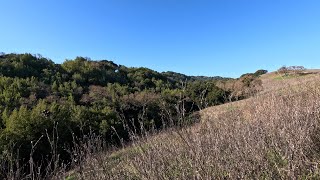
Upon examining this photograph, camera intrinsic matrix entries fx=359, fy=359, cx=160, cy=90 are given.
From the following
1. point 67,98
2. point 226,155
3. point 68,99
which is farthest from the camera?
point 67,98

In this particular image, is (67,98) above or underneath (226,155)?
above

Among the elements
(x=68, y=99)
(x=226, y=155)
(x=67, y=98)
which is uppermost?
(x=67, y=98)

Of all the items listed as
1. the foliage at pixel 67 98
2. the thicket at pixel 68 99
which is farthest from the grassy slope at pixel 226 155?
the foliage at pixel 67 98

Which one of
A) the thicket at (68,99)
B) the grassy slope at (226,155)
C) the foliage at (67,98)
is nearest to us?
the grassy slope at (226,155)

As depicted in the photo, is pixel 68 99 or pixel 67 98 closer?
pixel 68 99

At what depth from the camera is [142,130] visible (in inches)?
155

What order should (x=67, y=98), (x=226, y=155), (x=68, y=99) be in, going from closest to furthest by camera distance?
(x=226, y=155)
(x=68, y=99)
(x=67, y=98)

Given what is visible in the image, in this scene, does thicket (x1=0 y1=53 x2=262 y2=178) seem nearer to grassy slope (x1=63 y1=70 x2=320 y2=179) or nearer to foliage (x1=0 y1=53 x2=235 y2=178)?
foliage (x1=0 y1=53 x2=235 y2=178)

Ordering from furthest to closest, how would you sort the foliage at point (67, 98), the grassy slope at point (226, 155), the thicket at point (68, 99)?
the foliage at point (67, 98), the thicket at point (68, 99), the grassy slope at point (226, 155)

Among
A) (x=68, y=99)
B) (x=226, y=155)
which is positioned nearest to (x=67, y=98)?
(x=68, y=99)

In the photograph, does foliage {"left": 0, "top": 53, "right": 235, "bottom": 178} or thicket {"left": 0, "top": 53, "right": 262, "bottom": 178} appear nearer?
thicket {"left": 0, "top": 53, "right": 262, "bottom": 178}

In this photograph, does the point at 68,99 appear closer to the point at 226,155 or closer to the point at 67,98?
the point at 67,98

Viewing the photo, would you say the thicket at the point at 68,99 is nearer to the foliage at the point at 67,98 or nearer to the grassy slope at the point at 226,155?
the foliage at the point at 67,98

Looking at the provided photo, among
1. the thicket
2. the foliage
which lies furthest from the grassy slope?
the foliage
